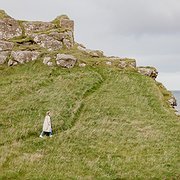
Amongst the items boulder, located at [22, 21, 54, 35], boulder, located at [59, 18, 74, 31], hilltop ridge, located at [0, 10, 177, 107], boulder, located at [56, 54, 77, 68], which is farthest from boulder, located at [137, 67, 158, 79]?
boulder, located at [22, 21, 54, 35]

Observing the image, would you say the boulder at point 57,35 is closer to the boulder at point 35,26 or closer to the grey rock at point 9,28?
the boulder at point 35,26

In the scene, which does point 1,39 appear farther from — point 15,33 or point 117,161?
point 117,161

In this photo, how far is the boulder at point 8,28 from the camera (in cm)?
5431

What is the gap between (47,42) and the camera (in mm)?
53594

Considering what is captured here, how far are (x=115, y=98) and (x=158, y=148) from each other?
44.3 ft

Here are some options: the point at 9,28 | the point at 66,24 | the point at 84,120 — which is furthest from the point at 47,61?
the point at 84,120

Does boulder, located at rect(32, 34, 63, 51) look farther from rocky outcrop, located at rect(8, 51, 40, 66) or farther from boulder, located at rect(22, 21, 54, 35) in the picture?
rocky outcrop, located at rect(8, 51, 40, 66)

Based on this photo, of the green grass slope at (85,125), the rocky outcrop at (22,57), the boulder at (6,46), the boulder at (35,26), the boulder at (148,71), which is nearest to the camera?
the green grass slope at (85,125)

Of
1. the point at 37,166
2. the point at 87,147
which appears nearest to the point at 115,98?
the point at 87,147

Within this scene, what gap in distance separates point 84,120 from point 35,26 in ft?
92.9

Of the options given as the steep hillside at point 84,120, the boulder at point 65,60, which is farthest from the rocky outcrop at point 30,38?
the boulder at point 65,60

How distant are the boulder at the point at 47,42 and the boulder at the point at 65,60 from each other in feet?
15.7

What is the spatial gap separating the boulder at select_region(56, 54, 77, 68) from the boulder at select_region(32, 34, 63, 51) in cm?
477

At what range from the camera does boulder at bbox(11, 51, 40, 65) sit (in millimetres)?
48719
